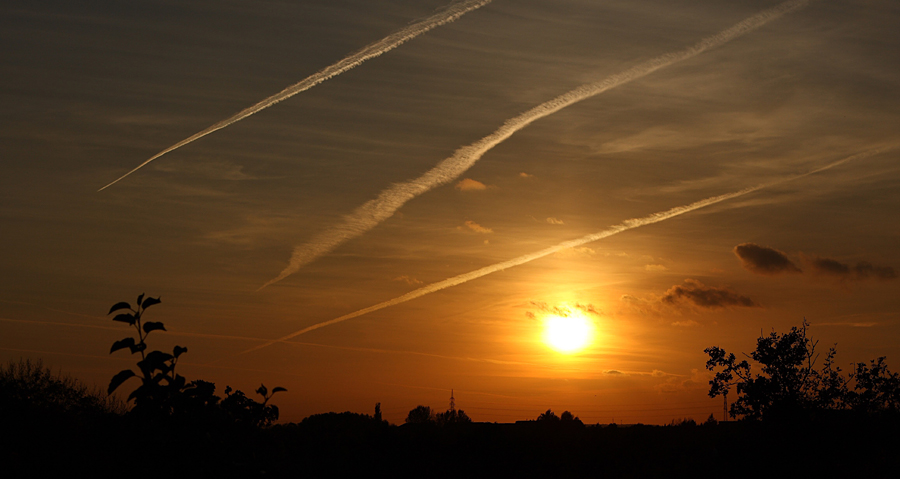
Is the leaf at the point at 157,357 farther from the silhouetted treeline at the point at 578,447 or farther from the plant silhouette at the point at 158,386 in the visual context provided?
the silhouetted treeline at the point at 578,447

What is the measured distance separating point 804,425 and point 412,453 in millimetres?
18706

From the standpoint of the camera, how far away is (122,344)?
21.6 ft

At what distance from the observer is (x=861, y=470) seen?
26.8 meters

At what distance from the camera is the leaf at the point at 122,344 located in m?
6.55

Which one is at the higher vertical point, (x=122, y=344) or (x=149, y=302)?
(x=149, y=302)

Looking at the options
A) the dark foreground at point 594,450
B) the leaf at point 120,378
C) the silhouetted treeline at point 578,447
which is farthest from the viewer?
the dark foreground at point 594,450

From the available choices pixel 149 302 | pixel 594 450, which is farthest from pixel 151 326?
pixel 594 450

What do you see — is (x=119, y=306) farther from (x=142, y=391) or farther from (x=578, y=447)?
(x=578, y=447)

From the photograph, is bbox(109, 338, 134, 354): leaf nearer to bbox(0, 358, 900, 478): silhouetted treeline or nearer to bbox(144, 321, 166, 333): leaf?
bbox(144, 321, 166, 333): leaf

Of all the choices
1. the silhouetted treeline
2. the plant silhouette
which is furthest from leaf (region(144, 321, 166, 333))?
the silhouetted treeline

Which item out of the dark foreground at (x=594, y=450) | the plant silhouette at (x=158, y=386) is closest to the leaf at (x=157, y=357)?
the plant silhouette at (x=158, y=386)

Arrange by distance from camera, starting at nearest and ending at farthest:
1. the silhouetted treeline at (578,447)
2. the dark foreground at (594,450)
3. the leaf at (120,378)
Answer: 1. the leaf at (120,378)
2. the silhouetted treeline at (578,447)
3. the dark foreground at (594,450)

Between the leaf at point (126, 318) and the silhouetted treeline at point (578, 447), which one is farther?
the silhouetted treeline at point (578, 447)

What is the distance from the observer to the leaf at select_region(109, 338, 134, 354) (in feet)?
21.5
